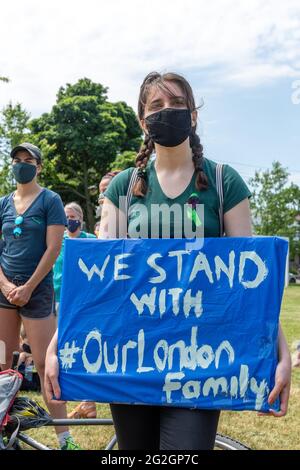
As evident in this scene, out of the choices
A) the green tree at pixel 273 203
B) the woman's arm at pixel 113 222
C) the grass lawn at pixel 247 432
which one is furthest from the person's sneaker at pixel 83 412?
the green tree at pixel 273 203

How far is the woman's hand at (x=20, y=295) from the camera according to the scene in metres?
3.88

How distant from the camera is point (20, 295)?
3.88 m

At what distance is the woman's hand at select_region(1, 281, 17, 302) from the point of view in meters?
3.92

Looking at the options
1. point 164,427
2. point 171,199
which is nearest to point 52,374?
point 164,427

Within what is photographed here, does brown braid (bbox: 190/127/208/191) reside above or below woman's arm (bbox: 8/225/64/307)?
above

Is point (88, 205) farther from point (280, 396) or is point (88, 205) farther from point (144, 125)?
point (280, 396)

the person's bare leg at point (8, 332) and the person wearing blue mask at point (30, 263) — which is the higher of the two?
the person wearing blue mask at point (30, 263)

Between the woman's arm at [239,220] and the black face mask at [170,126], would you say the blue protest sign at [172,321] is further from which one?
the black face mask at [170,126]

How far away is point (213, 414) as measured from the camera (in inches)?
78.5

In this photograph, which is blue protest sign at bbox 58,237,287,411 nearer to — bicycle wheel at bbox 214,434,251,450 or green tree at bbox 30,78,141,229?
bicycle wheel at bbox 214,434,251,450

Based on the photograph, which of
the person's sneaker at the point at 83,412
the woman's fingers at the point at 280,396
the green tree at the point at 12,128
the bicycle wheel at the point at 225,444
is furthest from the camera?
the green tree at the point at 12,128

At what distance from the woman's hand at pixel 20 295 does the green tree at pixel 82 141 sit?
31.3 meters

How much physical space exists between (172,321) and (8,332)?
7.48 ft

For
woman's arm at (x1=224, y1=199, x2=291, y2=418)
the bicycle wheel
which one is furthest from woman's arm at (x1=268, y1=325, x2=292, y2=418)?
the bicycle wheel
